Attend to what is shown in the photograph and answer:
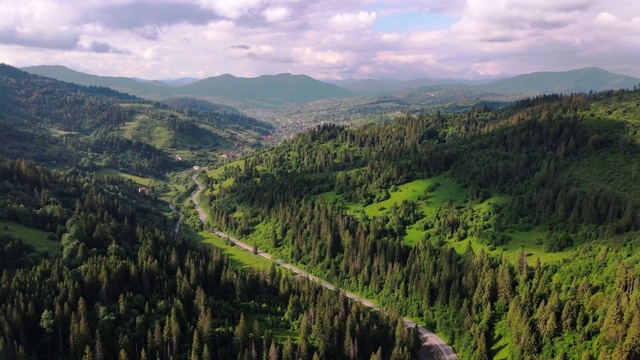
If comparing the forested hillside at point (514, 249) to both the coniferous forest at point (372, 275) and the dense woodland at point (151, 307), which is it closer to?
the coniferous forest at point (372, 275)

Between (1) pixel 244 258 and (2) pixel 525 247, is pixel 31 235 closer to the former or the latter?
(1) pixel 244 258

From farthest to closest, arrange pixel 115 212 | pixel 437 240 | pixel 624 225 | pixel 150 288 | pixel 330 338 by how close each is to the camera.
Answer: pixel 115 212 < pixel 437 240 < pixel 624 225 < pixel 150 288 < pixel 330 338

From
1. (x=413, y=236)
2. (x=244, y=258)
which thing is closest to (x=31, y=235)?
(x=244, y=258)

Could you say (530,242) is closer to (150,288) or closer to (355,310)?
(355,310)

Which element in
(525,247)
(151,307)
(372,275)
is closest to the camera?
(151,307)

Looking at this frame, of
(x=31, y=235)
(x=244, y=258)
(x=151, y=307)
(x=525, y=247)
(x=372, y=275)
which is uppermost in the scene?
(x=31, y=235)

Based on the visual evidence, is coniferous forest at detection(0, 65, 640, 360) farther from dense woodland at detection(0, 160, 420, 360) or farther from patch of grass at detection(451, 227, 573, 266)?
patch of grass at detection(451, 227, 573, 266)

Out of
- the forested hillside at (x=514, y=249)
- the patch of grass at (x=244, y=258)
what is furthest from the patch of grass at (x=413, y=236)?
the patch of grass at (x=244, y=258)

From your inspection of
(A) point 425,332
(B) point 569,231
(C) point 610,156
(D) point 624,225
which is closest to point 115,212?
(A) point 425,332
